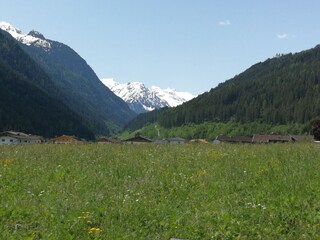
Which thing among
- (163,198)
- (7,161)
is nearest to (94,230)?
(163,198)

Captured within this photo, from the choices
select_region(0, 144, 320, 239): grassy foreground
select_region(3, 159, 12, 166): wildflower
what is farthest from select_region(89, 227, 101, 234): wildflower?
select_region(3, 159, 12, 166): wildflower

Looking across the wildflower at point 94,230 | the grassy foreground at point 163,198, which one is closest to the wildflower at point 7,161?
the grassy foreground at point 163,198

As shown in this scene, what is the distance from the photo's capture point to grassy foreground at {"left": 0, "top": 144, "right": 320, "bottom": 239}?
8.05 metres

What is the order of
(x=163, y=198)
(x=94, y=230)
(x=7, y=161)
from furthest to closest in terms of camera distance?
(x=7, y=161), (x=163, y=198), (x=94, y=230)

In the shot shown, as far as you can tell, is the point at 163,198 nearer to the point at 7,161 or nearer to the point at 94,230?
the point at 94,230

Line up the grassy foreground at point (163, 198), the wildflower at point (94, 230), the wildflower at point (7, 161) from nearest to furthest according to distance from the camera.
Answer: the wildflower at point (94, 230), the grassy foreground at point (163, 198), the wildflower at point (7, 161)

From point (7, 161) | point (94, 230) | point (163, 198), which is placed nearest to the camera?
point (94, 230)

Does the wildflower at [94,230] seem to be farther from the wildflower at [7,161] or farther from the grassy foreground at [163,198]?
the wildflower at [7,161]

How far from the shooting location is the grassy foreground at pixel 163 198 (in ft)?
26.4

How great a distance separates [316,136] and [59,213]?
94.1 m

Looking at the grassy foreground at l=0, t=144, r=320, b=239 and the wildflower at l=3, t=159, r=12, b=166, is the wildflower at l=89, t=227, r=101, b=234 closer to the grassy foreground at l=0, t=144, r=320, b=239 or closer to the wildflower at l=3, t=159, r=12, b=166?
the grassy foreground at l=0, t=144, r=320, b=239

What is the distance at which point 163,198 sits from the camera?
1017 cm

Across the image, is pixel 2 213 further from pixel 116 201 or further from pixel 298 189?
pixel 298 189

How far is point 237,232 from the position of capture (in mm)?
7996
